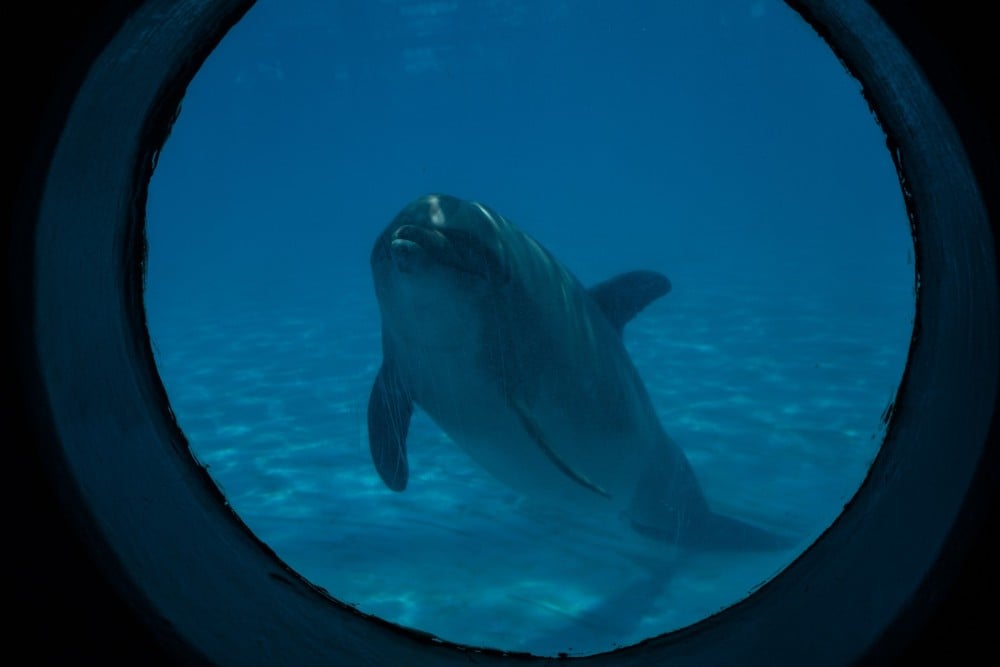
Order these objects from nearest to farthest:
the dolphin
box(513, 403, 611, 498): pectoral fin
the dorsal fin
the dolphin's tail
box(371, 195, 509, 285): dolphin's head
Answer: box(371, 195, 509, 285): dolphin's head → the dolphin → box(513, 403, 611, 498): pectoral fin → the dorsal fin → the dolphin's tail

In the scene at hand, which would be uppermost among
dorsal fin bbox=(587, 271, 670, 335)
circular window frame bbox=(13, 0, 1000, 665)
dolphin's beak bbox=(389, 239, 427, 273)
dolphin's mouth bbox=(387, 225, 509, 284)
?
dorsal fin bbox=(587, 271, 670, 335)

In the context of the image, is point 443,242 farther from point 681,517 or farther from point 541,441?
point 681,517

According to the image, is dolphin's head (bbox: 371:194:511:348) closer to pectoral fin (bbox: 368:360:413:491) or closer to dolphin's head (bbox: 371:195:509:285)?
dolphin's head (bbox: 371:195:509:285)

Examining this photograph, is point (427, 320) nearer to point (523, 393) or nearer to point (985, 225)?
point (523, 393)

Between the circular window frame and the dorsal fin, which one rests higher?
the dorsal fin

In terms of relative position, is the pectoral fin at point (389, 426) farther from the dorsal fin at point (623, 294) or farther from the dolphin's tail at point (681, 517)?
the dolphin's tail at point (681, 517)

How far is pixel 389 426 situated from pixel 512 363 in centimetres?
137

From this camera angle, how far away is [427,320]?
466cm

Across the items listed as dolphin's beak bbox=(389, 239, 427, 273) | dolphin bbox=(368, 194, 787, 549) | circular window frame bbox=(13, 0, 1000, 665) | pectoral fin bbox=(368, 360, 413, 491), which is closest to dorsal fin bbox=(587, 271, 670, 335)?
dolphin bbox=(368, 194, 787, 549)

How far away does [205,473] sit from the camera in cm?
177

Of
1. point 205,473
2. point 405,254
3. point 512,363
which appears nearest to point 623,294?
point 512,363

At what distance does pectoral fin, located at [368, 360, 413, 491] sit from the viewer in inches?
223

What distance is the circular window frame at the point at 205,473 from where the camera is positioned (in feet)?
4.31

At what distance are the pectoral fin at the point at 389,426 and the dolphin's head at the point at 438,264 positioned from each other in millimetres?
966
